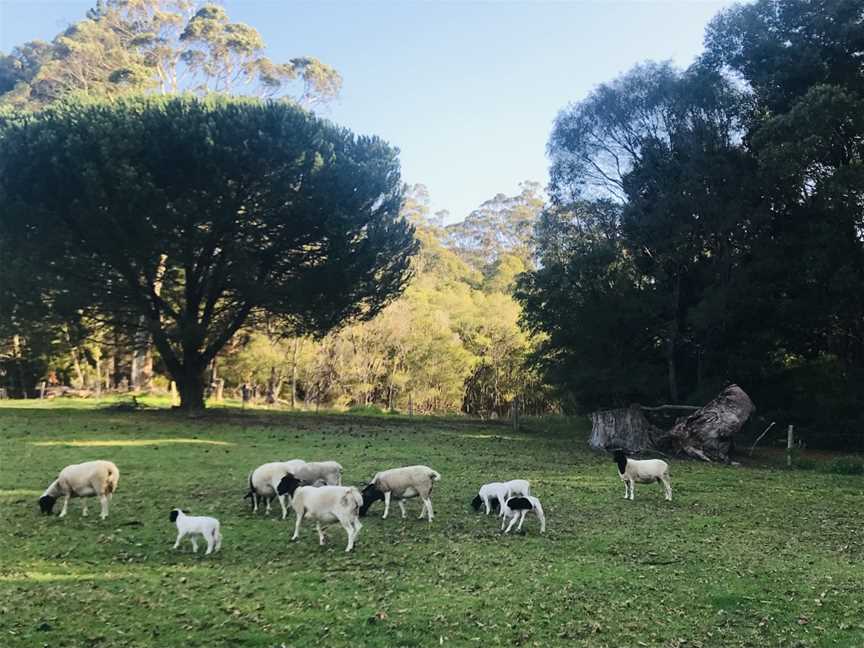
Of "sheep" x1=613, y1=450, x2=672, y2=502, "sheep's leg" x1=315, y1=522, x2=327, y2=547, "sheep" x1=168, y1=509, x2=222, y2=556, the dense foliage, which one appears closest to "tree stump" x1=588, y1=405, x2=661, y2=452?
the dense foliage

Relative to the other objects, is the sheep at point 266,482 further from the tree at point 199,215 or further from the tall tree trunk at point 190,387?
the tall tree trunk at point 190,387

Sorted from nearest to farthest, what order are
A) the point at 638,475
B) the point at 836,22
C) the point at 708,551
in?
the point at 708,551 → the point at 638,475 → the point at 836,22

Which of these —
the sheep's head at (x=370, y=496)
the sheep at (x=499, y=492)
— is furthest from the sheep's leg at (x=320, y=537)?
the sheep at (x=499, y=492)

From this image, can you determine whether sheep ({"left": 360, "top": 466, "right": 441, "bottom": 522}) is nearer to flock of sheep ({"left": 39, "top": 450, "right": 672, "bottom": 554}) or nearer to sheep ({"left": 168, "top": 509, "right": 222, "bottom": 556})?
flock of sheep ({"left": 39, "top": 450, "right": 672, "bottom": 554})

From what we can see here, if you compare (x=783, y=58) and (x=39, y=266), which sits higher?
(x=783, y=58)

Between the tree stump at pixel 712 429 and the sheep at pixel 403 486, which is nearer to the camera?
the sheep at pixel 403 486

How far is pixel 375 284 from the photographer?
30.9 meters

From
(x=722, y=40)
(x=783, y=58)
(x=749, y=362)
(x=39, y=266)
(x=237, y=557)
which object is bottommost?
(x=237, y=557)

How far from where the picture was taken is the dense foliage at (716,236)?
23.2 m

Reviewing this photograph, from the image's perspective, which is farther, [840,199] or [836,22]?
[836,22]

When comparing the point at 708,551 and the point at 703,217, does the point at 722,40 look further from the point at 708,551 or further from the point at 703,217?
the point at 708,551

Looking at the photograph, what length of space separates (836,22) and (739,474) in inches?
638

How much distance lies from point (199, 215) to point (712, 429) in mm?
20111

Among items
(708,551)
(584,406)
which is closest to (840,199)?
(584,406)
